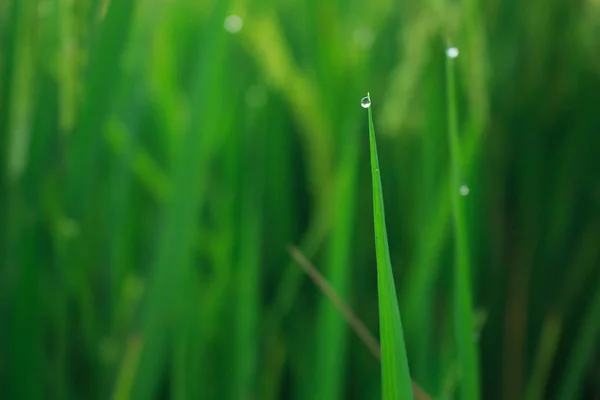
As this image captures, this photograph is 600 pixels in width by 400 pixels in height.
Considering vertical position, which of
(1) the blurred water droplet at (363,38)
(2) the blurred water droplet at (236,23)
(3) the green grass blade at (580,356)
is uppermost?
(1) the blurred water droplet at (363,38)

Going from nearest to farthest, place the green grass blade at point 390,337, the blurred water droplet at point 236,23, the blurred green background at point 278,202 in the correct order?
the green grass blade at point 390,337, the blurred green background at point 278,202, the blurred water droplet at point 236,23

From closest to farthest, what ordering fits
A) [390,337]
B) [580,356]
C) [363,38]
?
[390,337] < [580,356] < [363,38]

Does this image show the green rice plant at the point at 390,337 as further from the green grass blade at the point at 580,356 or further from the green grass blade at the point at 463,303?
the green grass blade at the point at 580,356

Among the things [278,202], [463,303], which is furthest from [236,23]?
[463,303]

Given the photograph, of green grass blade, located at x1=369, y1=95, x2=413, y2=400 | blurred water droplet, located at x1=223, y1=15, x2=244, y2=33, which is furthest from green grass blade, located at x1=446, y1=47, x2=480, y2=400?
blurred water droplet, located at x1=223, y1=15, x2=244, y2=33

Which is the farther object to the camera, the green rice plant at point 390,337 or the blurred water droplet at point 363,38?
the blurred water droplet at point 363,38

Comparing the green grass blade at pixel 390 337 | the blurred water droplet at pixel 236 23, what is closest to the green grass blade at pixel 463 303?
the green grass blade at pixel 390 337

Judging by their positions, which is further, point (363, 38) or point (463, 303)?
point (363, 38)

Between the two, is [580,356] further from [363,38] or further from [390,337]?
[363,38]

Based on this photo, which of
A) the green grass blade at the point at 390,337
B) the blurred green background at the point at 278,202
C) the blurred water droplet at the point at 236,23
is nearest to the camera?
the green grass blade at the point at 390,337

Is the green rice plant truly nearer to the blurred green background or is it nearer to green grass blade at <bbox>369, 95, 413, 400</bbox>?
green grass blade at <bbox>369, 95, 413, 400</bbox>
